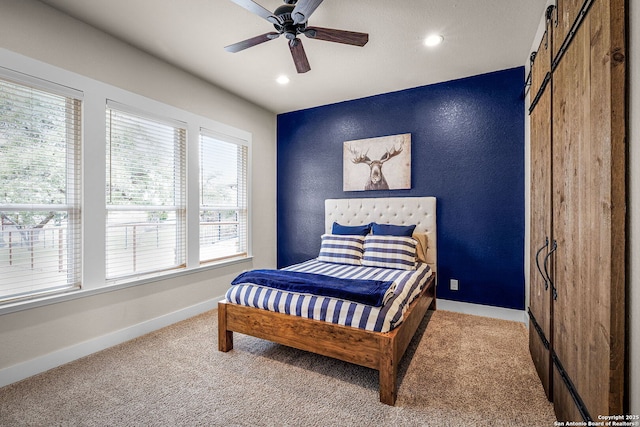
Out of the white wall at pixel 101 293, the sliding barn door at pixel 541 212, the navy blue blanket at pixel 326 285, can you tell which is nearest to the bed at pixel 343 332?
the navy blue blanket at pixel 326 285

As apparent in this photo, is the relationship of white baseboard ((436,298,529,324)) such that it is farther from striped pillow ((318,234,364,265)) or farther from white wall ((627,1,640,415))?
white wall ((627,1,640,415))

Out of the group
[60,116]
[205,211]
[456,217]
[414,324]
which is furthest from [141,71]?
[456,217]

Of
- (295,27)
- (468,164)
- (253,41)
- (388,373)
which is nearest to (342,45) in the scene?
(295,27)

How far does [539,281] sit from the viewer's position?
1.96 meters

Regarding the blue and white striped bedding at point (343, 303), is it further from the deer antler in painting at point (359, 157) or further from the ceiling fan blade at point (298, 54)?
the ceiling fan blade at point (298, 54)

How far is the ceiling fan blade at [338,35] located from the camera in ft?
6.80

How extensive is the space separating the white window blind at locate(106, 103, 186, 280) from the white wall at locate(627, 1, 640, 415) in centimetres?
329

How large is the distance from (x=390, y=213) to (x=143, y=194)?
2.85 m

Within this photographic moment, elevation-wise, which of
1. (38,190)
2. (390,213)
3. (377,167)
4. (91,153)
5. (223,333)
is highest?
(377,167)

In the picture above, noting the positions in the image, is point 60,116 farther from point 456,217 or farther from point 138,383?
point 456,217

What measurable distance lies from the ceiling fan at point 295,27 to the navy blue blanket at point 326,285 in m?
1.83

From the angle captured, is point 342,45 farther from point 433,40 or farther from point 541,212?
point 541,212

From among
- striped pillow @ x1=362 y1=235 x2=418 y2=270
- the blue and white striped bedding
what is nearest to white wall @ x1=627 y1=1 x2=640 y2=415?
the blue and white striped bedding

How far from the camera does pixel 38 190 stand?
2.12 m
